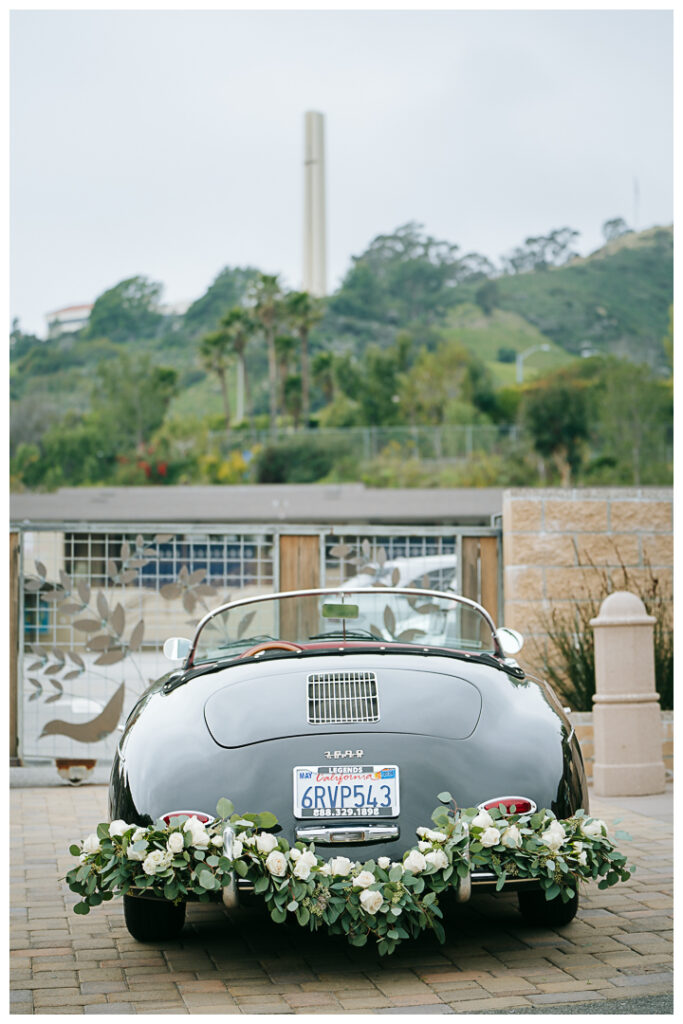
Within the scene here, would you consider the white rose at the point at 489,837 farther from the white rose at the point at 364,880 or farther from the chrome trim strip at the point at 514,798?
the white rose at the point at 364,880

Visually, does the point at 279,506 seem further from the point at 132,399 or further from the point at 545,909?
the point at 132,399

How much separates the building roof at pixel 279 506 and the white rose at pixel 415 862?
33.3 metres

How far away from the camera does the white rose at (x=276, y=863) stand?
3.85 m

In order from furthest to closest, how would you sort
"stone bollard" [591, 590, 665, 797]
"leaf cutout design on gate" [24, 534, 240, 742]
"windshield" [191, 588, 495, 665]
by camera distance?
"leaf cutout design on gate" [24, 534, 240, 742] < "windshield" [191, 588, 495, 665] < "stone bollard" [591, 590, 665, 797]

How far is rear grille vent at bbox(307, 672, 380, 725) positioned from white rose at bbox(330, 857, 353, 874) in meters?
0.48

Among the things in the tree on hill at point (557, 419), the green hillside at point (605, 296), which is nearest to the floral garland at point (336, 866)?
the tree on hill at point (557, 419)

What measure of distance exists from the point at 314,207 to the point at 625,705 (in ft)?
331

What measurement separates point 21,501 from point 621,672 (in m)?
47.9

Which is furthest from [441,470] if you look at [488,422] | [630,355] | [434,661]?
[434,661]

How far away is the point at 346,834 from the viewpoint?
397 centimetres

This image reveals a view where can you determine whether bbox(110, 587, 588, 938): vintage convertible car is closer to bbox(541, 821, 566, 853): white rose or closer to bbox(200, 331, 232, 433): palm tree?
bbox(541, 821, 566, 853): white rose

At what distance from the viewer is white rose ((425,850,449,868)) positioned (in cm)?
389

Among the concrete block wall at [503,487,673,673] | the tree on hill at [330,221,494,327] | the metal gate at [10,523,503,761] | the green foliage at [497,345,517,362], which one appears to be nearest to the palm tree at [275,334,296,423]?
the tree on hill at [330,221,494,327]

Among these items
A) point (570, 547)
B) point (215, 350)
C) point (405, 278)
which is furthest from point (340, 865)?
point (405, 278)
